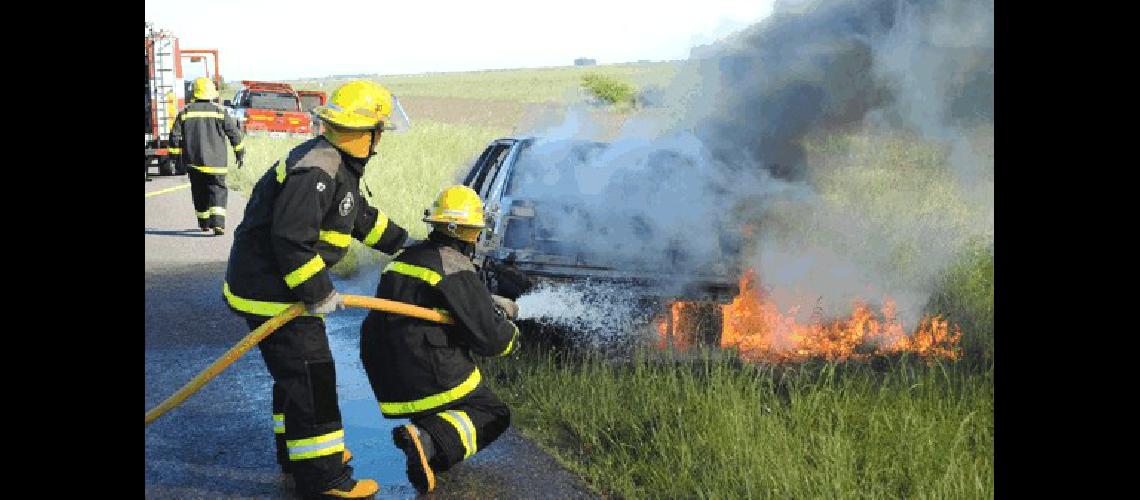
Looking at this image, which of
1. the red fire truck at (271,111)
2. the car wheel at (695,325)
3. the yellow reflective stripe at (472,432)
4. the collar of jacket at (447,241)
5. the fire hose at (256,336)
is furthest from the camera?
the red fire truck at (271,111)

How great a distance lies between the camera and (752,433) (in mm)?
4426

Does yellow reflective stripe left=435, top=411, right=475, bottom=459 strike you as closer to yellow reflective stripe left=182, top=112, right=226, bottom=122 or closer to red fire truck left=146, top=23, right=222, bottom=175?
yellow reflective stripe left=182, top=112, right=226, bottom=122

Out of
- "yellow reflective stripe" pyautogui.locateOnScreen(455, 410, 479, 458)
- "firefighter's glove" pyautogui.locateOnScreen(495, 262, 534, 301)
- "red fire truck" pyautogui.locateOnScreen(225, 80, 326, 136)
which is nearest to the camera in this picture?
"yellow reflective stripe" pyautogui.locateOnScreen(455, 410, 479, 458)

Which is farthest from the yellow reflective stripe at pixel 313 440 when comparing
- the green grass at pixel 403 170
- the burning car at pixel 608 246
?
the green grass at pixel 403 170

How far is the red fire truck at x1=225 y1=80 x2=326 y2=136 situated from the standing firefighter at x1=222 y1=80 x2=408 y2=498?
2244 cm

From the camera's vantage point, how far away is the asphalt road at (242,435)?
424cm

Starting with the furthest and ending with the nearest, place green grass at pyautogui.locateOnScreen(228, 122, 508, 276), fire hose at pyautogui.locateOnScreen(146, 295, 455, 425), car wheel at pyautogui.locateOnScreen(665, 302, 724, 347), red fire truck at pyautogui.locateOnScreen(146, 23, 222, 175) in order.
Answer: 1. red fire truck at pyautogui.locateOnScreen(146, 23, 222, 175)
2. green grass at pyautogui.locateOnScreen(228, 122, 508, 276)
3. car wheel at pyautogui.locateOnScreen(665, 302, 724, 347)
4. fire hose at pyautogui.locateOnScreen(146, 295, 455, 425)

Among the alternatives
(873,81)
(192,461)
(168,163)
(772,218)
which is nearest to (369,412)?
(192,461)

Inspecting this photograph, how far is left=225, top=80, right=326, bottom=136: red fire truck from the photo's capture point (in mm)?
26297

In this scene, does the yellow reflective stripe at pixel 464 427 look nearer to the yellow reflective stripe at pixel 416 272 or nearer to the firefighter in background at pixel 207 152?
the yellow reflective stripe at pixel 416 272

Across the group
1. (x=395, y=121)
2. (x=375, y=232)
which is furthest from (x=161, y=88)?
(x=395, y=121)

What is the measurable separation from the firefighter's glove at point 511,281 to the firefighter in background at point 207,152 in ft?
23.5

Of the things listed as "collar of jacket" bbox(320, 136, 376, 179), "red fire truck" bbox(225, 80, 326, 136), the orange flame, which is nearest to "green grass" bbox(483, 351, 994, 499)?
the orange flame

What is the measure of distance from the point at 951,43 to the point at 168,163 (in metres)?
18.6
